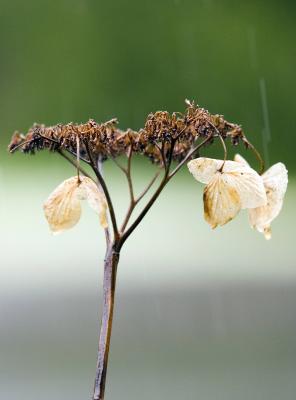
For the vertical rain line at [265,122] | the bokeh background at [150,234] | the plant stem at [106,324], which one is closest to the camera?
the plant stem at [106,324]

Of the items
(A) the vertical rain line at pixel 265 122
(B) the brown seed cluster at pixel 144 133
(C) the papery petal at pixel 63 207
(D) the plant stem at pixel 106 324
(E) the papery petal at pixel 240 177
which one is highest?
(A) the vertical rain line at pixel 265 122

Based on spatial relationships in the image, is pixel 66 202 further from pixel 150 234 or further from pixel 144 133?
pixel 150 234

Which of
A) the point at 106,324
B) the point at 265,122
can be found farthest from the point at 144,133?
the point at 265,122

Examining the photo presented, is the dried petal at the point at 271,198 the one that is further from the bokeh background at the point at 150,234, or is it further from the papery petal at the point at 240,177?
the bokeh background at the point at 150,234

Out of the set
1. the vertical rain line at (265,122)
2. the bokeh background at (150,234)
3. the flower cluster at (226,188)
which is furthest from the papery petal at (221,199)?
the vertical rain line at (265,122)

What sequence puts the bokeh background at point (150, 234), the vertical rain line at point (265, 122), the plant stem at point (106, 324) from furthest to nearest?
the vertical rain line at point (265, 122) → the bokeh background at point (150, 234) → the plant stem at point (106, 324)

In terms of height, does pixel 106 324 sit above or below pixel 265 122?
below
